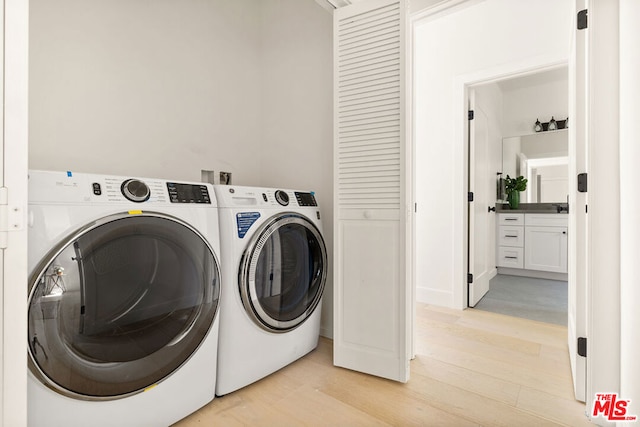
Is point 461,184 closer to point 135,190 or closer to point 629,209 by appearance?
point 629,209

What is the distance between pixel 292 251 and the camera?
1690mm

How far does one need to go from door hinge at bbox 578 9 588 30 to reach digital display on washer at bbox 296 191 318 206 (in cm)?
151

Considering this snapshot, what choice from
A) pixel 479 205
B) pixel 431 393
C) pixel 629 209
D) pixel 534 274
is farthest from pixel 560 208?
pixel 431 393

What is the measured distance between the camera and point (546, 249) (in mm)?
3920

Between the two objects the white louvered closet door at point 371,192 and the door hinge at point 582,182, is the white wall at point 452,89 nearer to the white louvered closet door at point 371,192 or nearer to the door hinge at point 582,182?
the white louvered closet door at point 371,192

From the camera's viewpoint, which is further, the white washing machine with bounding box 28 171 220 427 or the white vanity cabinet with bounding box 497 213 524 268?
the white vanity cabinet with bounding box 497 213 524 268

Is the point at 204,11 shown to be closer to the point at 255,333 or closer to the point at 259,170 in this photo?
the point at 259,170

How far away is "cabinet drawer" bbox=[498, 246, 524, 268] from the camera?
13.4ft

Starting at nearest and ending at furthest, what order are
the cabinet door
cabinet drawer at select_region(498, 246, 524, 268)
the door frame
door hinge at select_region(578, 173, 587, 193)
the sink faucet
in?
door hinge at select_region(578, 173, 587, 193)
the door frame
the cabinet door
the sink faucet
cabinet drawer at select_region(498, 246, 524, 268)

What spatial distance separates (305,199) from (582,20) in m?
1.55

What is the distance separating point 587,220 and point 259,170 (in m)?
1.93

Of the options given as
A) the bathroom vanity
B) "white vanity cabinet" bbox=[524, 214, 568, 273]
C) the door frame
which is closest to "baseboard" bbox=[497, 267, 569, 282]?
the bathroom vanity

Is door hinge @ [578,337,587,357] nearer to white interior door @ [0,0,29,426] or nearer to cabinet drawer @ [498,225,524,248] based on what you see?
white interior door @ [0,0,29,426]

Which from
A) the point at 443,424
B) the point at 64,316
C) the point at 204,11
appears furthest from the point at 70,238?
the point at 204,11
